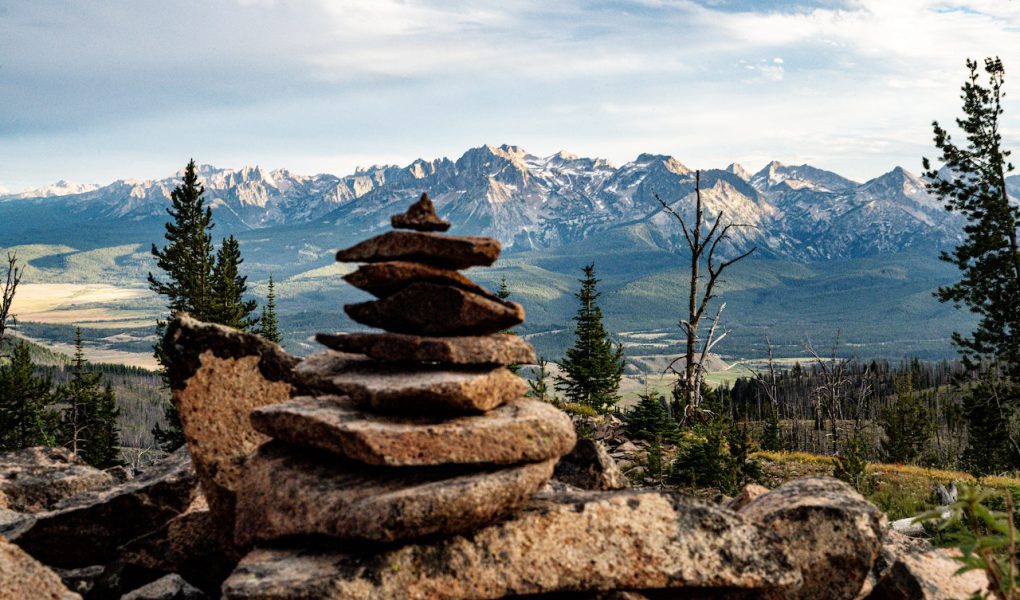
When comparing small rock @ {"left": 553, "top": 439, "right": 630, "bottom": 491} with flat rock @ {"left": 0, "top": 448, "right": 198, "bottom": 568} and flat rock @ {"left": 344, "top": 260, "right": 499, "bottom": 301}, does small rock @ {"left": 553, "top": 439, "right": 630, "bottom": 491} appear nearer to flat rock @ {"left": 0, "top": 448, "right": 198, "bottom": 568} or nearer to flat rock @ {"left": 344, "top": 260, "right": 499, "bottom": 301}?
flat rock @ {"left": 344, "top": 260, "right": 499, "bottom": 301}

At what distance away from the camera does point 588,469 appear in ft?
57.9

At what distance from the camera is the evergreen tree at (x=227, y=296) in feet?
185

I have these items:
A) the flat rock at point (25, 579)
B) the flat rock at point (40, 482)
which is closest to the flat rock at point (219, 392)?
the flat rock at point (25, 579)

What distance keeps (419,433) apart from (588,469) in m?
7.88

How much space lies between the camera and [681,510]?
11.7m

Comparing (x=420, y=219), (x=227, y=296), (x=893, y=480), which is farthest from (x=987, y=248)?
(x=227, y=296)

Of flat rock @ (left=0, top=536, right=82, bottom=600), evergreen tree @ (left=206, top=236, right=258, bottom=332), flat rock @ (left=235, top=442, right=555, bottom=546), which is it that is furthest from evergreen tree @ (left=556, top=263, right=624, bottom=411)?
flat rock @ (left=0, top=536, right=82, bottom=600)

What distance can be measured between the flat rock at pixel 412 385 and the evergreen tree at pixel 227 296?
4555cm

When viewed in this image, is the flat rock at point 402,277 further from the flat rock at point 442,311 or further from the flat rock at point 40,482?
the flat rock at point 40,482

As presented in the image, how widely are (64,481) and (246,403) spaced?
9743mm

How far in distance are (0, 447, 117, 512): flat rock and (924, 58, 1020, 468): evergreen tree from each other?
44.9 metres

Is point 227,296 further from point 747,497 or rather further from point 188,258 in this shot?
point 747,497

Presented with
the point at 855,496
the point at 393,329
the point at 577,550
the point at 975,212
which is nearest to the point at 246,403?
the point at 393,329

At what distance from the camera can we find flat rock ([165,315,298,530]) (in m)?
13.9
